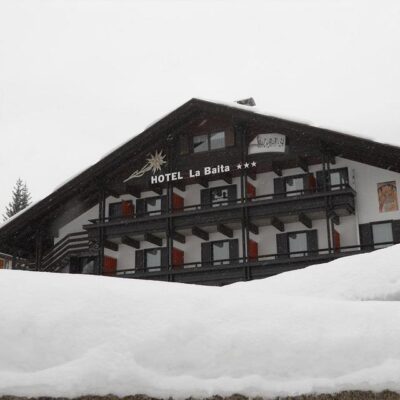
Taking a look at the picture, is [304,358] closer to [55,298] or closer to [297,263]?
[55,298]

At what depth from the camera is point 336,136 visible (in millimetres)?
25078

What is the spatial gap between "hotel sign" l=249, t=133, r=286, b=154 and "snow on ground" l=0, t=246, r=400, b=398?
2083 centimetres

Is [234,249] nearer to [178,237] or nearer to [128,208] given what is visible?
[178,237]

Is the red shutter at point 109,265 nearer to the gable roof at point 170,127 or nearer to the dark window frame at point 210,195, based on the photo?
the gable roof at point 170,127

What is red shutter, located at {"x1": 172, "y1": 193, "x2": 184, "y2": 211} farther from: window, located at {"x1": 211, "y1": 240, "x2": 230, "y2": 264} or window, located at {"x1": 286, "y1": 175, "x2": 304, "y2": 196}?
window, located at {"x1": 286, "y1": 175, "x2": 304, "y2": 196}

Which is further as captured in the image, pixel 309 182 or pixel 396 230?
pixel 309 182

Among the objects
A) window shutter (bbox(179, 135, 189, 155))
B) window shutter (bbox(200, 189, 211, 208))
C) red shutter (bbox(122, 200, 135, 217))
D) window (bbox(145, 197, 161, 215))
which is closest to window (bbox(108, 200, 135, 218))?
red shutter (bbox(122, 200, 135, 217))

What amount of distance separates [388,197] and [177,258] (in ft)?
30.8

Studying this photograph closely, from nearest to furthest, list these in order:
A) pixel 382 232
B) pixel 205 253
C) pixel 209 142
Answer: pixel 382 232 < pixel 205 253 < pixel 209 142

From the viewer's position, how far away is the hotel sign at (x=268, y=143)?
26.8m

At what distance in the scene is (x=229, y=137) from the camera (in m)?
28.1

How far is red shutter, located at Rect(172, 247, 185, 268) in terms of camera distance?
91.3ft

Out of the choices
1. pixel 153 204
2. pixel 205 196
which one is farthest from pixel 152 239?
pixel 205 196

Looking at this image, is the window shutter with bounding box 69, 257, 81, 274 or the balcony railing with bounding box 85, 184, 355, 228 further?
the window shutter with bounding box 69, 257, 81, 274
